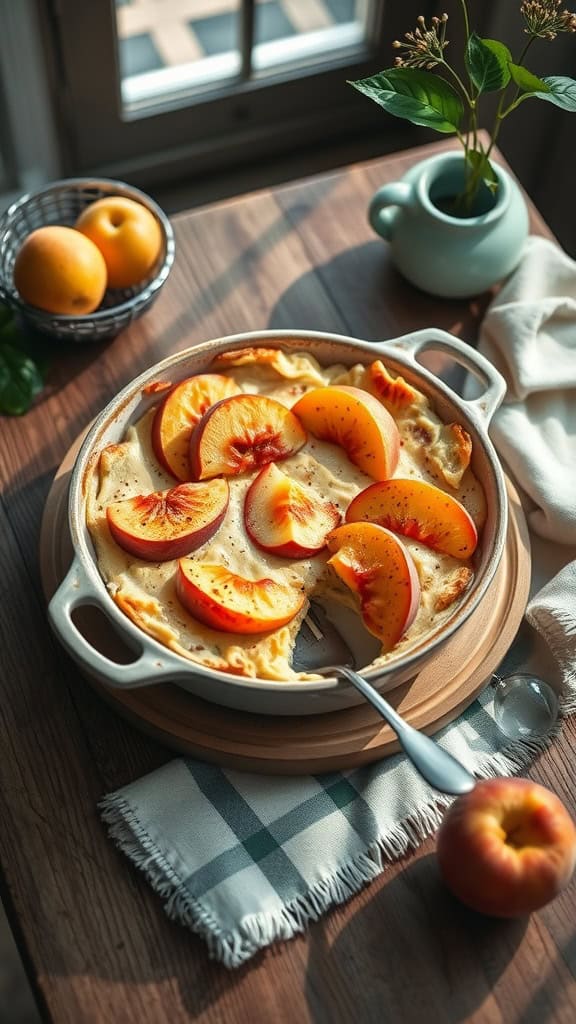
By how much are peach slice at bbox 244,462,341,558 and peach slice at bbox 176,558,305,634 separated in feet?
0.18

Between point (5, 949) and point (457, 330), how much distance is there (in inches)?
56.7

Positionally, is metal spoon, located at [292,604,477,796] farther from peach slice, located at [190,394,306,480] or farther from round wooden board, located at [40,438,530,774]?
peach slice, located at [190,394,306,480]

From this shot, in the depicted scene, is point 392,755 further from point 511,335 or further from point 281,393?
point 511,335

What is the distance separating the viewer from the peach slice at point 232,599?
1.28 m

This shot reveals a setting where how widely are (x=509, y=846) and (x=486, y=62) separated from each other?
1006 millimetres

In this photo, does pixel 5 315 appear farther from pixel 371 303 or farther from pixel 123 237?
pixel 371 303

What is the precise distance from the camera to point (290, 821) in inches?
50.8

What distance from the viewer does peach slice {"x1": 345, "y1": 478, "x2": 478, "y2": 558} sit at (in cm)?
136

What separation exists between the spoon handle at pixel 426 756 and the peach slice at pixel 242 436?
0.35 metres

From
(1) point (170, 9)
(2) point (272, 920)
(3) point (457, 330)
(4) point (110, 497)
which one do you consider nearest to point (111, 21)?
(1) point (170, 9)

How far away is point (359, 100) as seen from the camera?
2.80 meters

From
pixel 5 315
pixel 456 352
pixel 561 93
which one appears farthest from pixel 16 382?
pixel 561 93

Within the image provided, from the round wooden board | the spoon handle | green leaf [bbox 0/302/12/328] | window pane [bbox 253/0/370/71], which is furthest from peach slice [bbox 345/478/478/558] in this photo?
window pane [bbox 253/0/370/71]

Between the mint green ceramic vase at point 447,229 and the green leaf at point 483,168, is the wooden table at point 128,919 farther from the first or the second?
the green leaf at point 483,168
